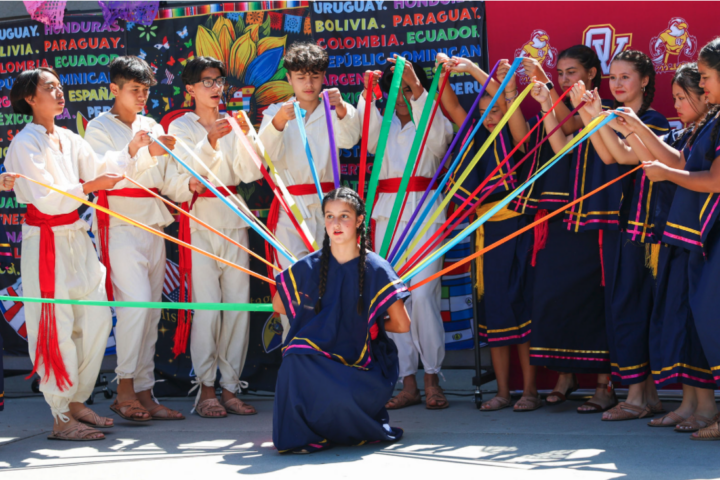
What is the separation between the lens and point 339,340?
3.16 meters

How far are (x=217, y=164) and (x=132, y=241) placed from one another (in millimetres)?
625

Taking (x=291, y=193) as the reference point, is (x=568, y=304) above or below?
below

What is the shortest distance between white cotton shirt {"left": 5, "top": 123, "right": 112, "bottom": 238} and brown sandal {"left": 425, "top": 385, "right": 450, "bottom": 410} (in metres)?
2.03

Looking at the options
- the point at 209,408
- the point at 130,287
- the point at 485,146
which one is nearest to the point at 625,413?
the point at 485,146

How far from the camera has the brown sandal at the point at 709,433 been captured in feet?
9.96

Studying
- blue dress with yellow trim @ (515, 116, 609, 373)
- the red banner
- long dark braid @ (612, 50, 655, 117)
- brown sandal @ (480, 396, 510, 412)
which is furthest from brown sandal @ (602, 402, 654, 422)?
the red banner

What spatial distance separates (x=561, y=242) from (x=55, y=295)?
261cm

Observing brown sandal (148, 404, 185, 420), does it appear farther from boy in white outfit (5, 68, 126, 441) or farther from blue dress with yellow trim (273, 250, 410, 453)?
blue dress with yellow trim (273, 250, 410, 453)

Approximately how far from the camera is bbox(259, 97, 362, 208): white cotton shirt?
4070 millimetres

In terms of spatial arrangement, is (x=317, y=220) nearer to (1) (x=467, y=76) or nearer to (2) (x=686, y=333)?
(1) (x=467, y=76)

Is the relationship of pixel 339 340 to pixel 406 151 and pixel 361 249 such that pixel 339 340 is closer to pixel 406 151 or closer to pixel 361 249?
pixel 361 249

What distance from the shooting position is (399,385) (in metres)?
4.60

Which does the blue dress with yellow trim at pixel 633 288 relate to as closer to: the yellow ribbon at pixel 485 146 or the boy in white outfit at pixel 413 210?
the yellow ribbon at pixel 485 146

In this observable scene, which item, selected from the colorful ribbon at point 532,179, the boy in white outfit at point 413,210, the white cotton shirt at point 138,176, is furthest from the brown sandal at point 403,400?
the white cotton shirt at point 138,176
